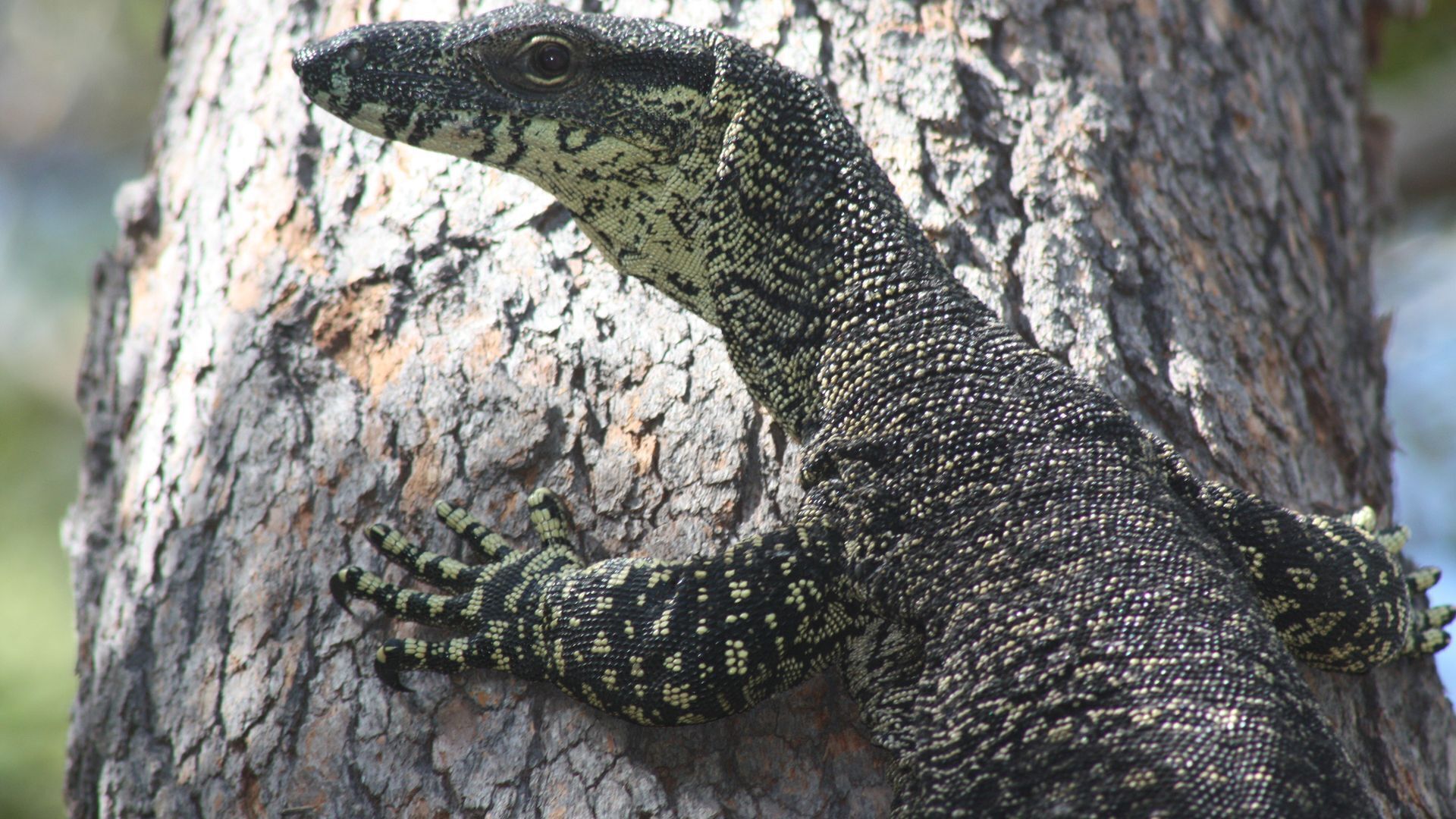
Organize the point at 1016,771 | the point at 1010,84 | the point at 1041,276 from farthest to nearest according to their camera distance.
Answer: the point at 1010,84, the point at 1041,276, the point at 1016,771

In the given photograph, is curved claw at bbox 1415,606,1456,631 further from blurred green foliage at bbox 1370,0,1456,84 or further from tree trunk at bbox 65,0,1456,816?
blurred green foliage at bbox 1370,0,1456,84

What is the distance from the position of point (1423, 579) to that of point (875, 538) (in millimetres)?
2774

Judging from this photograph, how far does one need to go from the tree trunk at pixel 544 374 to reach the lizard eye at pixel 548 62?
2.43 ft

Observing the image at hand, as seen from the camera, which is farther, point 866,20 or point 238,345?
point 866,20

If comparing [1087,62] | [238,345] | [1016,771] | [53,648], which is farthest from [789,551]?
[53,648]

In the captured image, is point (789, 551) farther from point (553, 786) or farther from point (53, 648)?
point (53, 648)

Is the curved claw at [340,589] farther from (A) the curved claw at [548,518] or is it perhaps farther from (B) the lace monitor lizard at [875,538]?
(A) the curved claw at [548,518]

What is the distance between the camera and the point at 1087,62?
513 centimetres

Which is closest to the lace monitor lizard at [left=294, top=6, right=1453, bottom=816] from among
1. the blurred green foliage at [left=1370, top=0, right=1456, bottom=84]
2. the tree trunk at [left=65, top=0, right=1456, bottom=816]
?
the tree trunk at [left=65, top=0, right=1456, bottom=816]

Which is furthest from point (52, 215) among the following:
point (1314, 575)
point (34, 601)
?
point (1314, 575)

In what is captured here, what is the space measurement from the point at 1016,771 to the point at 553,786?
4.53 feet

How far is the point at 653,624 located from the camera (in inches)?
148

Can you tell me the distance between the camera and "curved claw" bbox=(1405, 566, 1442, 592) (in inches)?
190

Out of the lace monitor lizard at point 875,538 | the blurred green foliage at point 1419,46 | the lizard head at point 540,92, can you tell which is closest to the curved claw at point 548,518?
the lace monitor lizard at point 875,538
